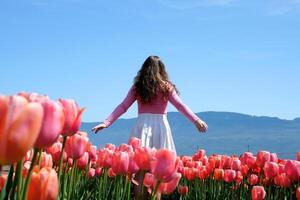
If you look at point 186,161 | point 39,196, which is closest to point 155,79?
point 186,161

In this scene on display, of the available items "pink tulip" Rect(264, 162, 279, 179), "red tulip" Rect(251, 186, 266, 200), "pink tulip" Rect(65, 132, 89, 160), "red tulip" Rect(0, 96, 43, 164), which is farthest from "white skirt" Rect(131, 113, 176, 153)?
"red tulip" Rect(0, 96, 43, 164)

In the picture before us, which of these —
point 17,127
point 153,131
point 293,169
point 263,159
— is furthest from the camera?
point 153,131

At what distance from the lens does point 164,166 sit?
261 centimetres

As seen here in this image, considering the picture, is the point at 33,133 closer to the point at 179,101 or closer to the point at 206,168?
the point at 206,168

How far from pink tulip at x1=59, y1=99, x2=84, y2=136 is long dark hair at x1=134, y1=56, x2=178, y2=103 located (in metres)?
5.46

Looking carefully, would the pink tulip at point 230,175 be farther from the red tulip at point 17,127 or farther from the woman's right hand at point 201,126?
the red tulip at point 17,127

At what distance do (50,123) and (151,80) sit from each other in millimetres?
6118

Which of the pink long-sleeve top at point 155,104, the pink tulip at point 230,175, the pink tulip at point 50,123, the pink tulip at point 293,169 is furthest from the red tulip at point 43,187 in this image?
the pink long-sleeve top at point 155,104

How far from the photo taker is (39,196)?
1864 mm

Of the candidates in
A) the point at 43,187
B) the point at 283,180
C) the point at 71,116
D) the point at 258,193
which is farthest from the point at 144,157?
the point at 283,180

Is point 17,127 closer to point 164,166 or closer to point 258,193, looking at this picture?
point 164,166

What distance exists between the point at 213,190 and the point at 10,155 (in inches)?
235

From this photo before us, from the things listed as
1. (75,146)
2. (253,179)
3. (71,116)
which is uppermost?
(71,116)

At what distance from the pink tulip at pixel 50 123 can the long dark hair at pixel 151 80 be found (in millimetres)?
6017
